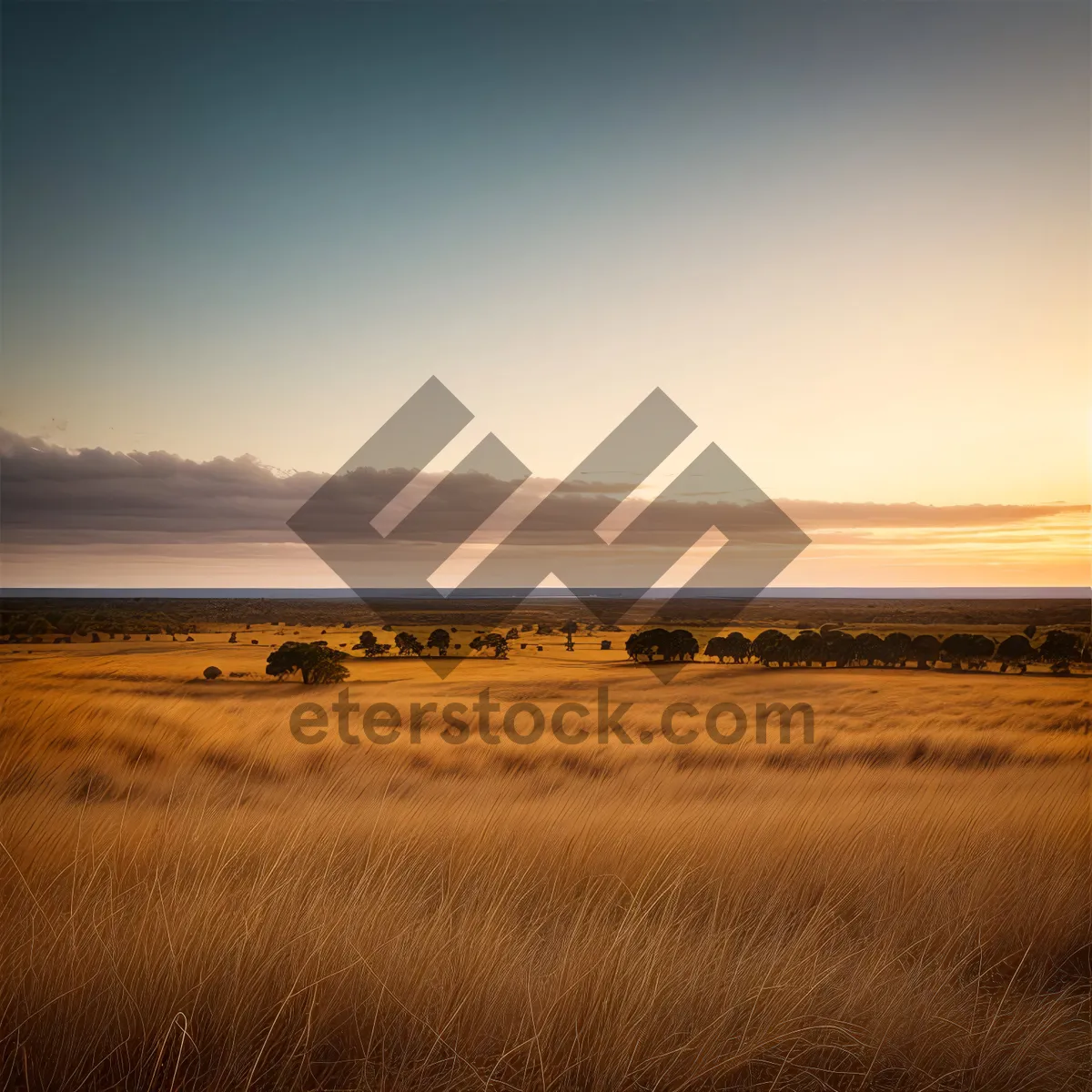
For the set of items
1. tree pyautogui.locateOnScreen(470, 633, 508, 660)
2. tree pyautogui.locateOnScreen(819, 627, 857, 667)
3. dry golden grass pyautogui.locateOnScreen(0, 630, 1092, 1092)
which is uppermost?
dry golden grass pyautogui.locateOnScreen(0, 630, 1092, 1092)

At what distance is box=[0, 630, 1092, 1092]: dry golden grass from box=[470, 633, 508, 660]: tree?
85.1 ft

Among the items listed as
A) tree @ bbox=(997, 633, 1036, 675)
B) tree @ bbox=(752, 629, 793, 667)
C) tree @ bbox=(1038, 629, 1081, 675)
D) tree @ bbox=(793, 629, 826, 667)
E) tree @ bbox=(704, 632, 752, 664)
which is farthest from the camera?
tree @ bbox=(793, 629, 826, 667)

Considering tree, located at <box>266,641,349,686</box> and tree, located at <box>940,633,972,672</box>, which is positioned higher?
tree, located at <box>266,641,349,686</box>

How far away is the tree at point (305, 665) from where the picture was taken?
76.8 feet

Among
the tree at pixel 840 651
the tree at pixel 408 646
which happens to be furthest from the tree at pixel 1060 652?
the tree at pixel 408 646

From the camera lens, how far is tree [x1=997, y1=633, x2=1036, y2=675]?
110ft

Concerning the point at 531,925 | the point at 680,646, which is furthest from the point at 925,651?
the point at 531,925

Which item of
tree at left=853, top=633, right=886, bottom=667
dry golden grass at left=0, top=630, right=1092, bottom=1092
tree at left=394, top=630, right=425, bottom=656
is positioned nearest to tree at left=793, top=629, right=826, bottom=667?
tree at left=853, top=633, right=886, bottom=667

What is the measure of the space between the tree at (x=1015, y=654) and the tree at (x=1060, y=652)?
79cm

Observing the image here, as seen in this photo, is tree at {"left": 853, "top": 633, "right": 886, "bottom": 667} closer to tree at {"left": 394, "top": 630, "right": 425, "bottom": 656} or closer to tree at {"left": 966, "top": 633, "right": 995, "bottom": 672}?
tree at {"left": 966, "top": 633, "right": 995, "bottom": 672}

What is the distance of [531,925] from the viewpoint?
14.4 feet

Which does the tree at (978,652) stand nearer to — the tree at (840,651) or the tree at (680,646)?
the tree at (840,651)

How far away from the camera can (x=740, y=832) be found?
626 centimetres

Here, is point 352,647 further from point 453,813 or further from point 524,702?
point 453,813
